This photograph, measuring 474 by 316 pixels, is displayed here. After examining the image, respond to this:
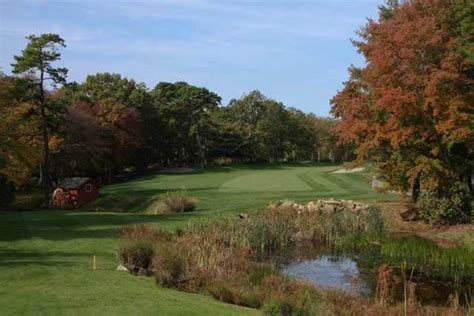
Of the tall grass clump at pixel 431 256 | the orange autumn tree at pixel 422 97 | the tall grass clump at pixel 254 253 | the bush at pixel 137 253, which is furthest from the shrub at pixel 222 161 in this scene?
the bush at pixel 137 253

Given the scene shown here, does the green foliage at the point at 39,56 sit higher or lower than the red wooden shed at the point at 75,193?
higher

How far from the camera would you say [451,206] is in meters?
25.5

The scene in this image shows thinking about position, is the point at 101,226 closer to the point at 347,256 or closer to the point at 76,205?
the point at 347,256

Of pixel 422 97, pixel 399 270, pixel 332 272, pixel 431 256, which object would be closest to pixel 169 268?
pixel 332 272

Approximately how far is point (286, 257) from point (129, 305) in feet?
36.8

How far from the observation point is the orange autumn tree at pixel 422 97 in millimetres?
24328

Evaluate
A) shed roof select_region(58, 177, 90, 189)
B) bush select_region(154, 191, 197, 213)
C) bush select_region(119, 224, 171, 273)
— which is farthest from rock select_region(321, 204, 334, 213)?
shed roof select_region(58, 177, 90, 189)

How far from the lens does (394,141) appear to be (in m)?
25.0

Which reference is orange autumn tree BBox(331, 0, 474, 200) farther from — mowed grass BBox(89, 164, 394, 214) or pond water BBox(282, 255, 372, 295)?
mowed grass BBox(89, 164, 394, 214)

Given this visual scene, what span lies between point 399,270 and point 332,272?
2242mm

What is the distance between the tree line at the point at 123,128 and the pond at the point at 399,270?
14.4 meters

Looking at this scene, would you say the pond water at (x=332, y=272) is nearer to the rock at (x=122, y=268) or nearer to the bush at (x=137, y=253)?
the bush at (x=137, y=253)

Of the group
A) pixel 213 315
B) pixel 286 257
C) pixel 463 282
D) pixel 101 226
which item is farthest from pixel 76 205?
pixel 213 315

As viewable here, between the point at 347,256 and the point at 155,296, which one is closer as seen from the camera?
the point at 155,296
